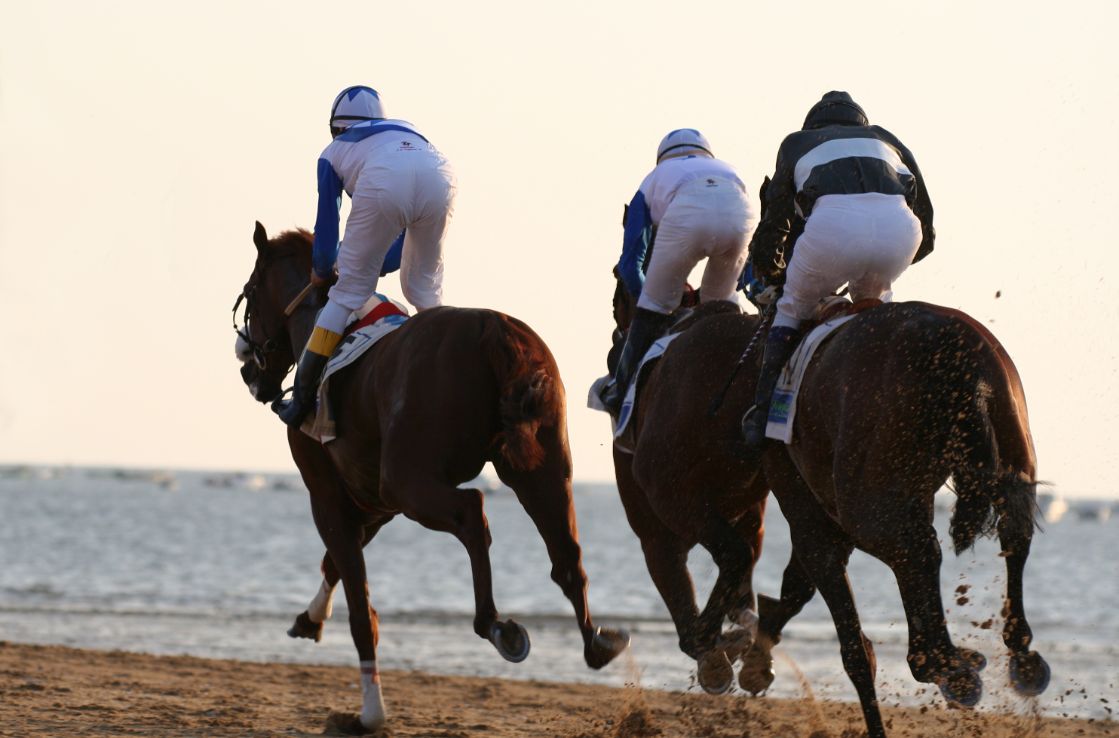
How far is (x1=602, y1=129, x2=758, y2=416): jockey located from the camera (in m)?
8.55

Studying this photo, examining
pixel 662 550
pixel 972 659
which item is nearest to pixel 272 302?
pixel 662 550

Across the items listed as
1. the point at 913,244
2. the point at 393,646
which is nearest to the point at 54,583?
the point at 393,646

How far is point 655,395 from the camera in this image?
812 cm

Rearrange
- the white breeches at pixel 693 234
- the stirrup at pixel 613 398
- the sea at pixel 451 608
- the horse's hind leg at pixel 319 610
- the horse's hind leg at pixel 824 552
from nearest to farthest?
1. the horse's hind leg at pixel 824 552
2. the white breeches at pixel 693 234
3. the stirrup at pixel 613 398
4. the horse's hind leg at pixel 319 610
5. the sea at pixel 451 608

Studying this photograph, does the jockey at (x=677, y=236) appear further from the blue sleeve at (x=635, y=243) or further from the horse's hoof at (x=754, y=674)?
the horse's hoof at (x=754, y=674)

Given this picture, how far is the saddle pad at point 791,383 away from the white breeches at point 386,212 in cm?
255

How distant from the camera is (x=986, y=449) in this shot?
6.21 metres

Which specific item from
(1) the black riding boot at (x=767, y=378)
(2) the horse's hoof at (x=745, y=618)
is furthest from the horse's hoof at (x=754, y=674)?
(1) the black riding boot at (x=767, y=378)

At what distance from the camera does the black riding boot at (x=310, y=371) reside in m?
8.54

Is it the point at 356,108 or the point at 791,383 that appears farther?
the point at 356,108

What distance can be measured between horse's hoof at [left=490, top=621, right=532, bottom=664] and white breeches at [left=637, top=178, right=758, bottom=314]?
2215 millimetres

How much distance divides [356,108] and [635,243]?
5.84ft

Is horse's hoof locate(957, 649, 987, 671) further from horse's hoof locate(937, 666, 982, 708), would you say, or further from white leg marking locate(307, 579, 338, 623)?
white leg marking locate(307, 579, 338, 623)

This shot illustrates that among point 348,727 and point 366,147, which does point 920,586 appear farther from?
point 366,147
